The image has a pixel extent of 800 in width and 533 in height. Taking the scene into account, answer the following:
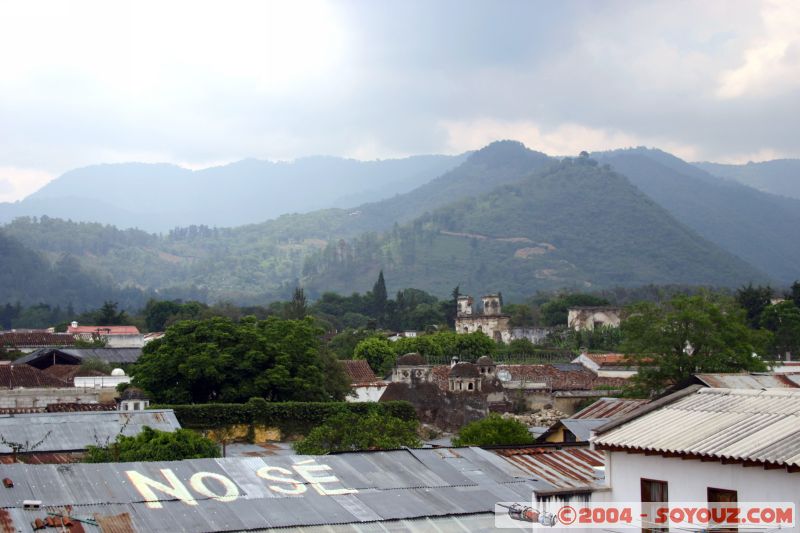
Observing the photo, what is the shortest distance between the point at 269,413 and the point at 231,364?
3.66 meters

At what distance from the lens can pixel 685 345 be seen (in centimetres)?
3541

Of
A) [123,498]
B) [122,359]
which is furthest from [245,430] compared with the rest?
[122,359]

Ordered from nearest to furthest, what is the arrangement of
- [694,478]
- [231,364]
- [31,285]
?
[694,478], [231,364], [31,285]

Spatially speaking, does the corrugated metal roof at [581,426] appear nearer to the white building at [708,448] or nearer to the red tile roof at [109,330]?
the white building at [708,448]

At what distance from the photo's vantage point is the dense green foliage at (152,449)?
20.1 metres

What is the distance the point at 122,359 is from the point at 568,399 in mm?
32175

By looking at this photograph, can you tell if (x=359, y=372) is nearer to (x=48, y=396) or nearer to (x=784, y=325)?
(x=48, y=396)

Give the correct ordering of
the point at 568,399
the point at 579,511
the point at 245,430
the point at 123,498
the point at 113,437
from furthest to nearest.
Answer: the point at 568,399
the point at 245,430
the point at 113,437
the point at 123,498
the point at 579,511

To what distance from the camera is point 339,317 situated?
11981 cm

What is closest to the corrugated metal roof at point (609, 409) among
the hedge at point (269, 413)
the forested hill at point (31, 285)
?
the hedge at point (269, 413)

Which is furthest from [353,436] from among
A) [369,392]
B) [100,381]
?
[100,381]

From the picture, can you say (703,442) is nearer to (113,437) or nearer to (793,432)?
(793,432)

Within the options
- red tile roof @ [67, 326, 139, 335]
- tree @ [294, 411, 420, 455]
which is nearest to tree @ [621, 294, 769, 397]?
tree @ [294, 411, 420, 455]

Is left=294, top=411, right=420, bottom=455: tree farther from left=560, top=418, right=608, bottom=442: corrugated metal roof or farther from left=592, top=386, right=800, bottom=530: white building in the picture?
left=592, top=386, right=800, bottom=530: white building
